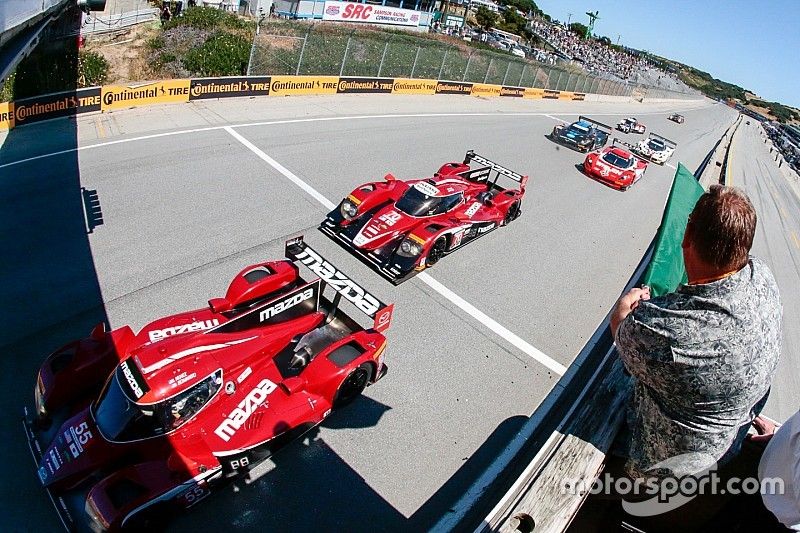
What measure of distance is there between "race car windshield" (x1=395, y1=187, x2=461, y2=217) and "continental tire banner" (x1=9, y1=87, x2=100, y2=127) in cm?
1102

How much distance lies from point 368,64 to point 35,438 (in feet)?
79.9

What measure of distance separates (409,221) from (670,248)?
6403 millimetres

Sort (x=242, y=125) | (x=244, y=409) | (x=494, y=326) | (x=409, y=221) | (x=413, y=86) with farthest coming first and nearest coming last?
(x=413, y=86) < (x=242, y=125) < (x=409, y=221) < (x=494, y=326) < (x=244, y=409)

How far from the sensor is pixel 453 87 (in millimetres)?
29484

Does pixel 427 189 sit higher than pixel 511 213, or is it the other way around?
pixel 427 189

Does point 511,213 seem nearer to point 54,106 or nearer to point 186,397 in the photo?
point 186,397

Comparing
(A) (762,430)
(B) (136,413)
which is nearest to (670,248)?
(A) (762,430)

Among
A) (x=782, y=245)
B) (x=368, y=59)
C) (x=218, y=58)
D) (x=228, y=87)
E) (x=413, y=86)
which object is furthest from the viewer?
(x=413, y=86)

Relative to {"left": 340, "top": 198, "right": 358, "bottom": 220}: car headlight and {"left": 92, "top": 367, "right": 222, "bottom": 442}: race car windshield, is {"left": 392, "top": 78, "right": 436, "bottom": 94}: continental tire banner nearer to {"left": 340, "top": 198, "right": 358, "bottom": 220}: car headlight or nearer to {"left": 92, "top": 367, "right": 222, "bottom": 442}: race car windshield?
{"left": 340, "top": 198, "right": 358, "bottom": 220}: car headlight

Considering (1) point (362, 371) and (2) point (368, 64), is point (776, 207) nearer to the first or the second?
(2) point (368, 64)

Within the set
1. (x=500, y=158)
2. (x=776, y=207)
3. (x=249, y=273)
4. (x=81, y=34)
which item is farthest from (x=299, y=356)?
(x=776, y=207)

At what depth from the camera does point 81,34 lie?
21.1 metres

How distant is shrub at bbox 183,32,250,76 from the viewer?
2181 centimetres

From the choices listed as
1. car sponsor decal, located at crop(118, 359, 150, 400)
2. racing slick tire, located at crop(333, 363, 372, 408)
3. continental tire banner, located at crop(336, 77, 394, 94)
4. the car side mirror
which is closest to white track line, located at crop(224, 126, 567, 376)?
racing slick tire, located at crop(333, 363, 372, 408)
